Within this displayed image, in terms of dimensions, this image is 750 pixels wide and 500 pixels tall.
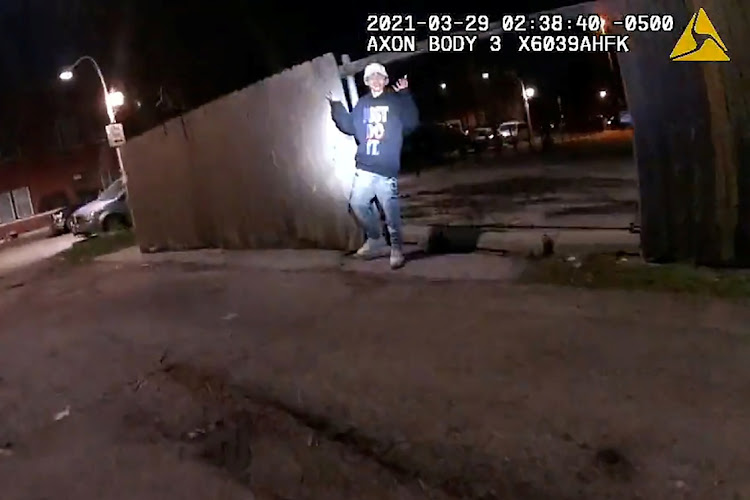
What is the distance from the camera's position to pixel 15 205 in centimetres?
3553

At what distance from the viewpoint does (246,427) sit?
4.12 meters

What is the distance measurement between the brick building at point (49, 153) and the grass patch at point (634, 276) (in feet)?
106

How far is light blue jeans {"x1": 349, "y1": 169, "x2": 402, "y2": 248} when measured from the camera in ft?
24.1

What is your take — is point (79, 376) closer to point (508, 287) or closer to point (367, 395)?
point (367, 395)

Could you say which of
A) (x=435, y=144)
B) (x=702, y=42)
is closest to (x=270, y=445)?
(x=702, y=42)

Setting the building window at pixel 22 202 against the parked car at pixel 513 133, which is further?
the parked car at pixel 513 133

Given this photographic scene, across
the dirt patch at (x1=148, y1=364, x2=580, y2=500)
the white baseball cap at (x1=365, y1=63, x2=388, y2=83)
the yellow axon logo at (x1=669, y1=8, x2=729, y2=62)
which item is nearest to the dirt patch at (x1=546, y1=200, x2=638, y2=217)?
the white baseball cap at (x1=365, y1=63, x2=388, y2=83)

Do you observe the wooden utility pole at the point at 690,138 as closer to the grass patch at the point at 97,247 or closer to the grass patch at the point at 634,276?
the grass patch at the point at 634,276

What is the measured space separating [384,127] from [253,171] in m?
2.70

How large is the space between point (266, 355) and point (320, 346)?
0.38m

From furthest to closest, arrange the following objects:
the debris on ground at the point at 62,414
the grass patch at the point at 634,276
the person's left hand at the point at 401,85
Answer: the person's left hand at the point at 401,85 → the grass patch at the point at 634,276 → the debris on ground at the point at 62,414

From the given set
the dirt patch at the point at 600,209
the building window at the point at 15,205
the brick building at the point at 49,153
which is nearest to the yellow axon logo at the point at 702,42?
the dirt patch at the point at 600,209

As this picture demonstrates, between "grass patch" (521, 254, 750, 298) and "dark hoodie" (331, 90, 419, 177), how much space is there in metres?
1.67

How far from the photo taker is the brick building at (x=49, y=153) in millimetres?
35688
